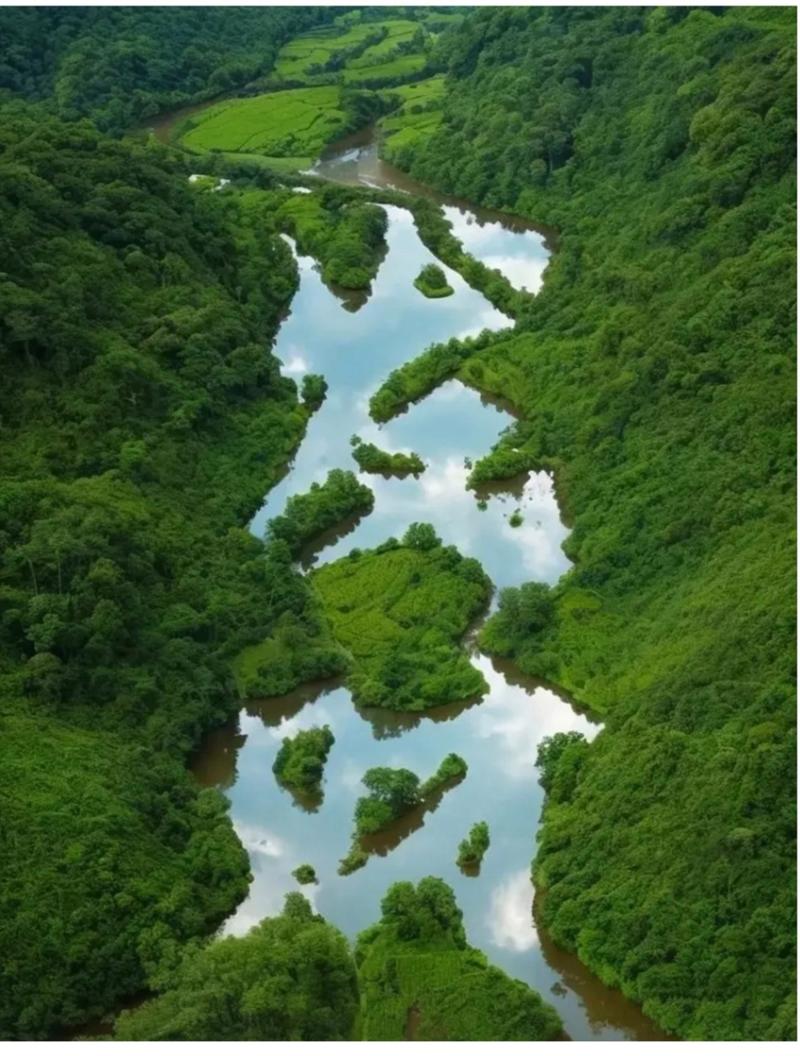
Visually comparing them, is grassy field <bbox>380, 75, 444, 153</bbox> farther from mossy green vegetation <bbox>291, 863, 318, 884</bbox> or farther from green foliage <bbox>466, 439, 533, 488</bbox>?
mossy green vegetation <bbox>291, 863, 318, 884</bbox>

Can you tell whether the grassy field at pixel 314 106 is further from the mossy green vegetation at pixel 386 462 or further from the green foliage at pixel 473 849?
the green foliage at pixel 473 849

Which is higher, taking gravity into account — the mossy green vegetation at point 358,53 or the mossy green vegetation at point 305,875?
the mossy green vegetation at point 358,53

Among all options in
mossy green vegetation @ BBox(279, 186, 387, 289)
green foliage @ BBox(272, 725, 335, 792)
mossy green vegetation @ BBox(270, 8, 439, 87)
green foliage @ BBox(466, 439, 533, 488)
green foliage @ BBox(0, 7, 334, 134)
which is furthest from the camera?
mossy green vegetation @ BBox(270, 8, 439, 87)

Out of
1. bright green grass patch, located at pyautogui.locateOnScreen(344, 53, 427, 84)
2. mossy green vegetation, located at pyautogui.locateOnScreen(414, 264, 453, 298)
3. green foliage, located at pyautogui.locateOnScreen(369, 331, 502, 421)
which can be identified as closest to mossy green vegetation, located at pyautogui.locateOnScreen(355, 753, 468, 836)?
green foliage, located at pyautogui.locateOnScreen(369, 331, 502, 421)

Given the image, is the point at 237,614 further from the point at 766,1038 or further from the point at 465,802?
the point at 766,1038

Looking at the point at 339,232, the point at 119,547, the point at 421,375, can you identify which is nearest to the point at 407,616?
the point at 119,547

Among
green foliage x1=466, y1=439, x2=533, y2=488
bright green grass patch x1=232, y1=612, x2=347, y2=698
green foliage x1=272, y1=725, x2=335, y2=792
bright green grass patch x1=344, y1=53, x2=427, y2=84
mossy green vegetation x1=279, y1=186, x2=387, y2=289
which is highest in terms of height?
bright green grass patch x1=344, y1=53, x2=427, y2=84

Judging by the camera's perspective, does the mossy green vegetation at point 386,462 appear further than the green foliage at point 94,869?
Yes

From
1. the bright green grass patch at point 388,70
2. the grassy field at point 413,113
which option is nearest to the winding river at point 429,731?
the grassy field at point 413,113
